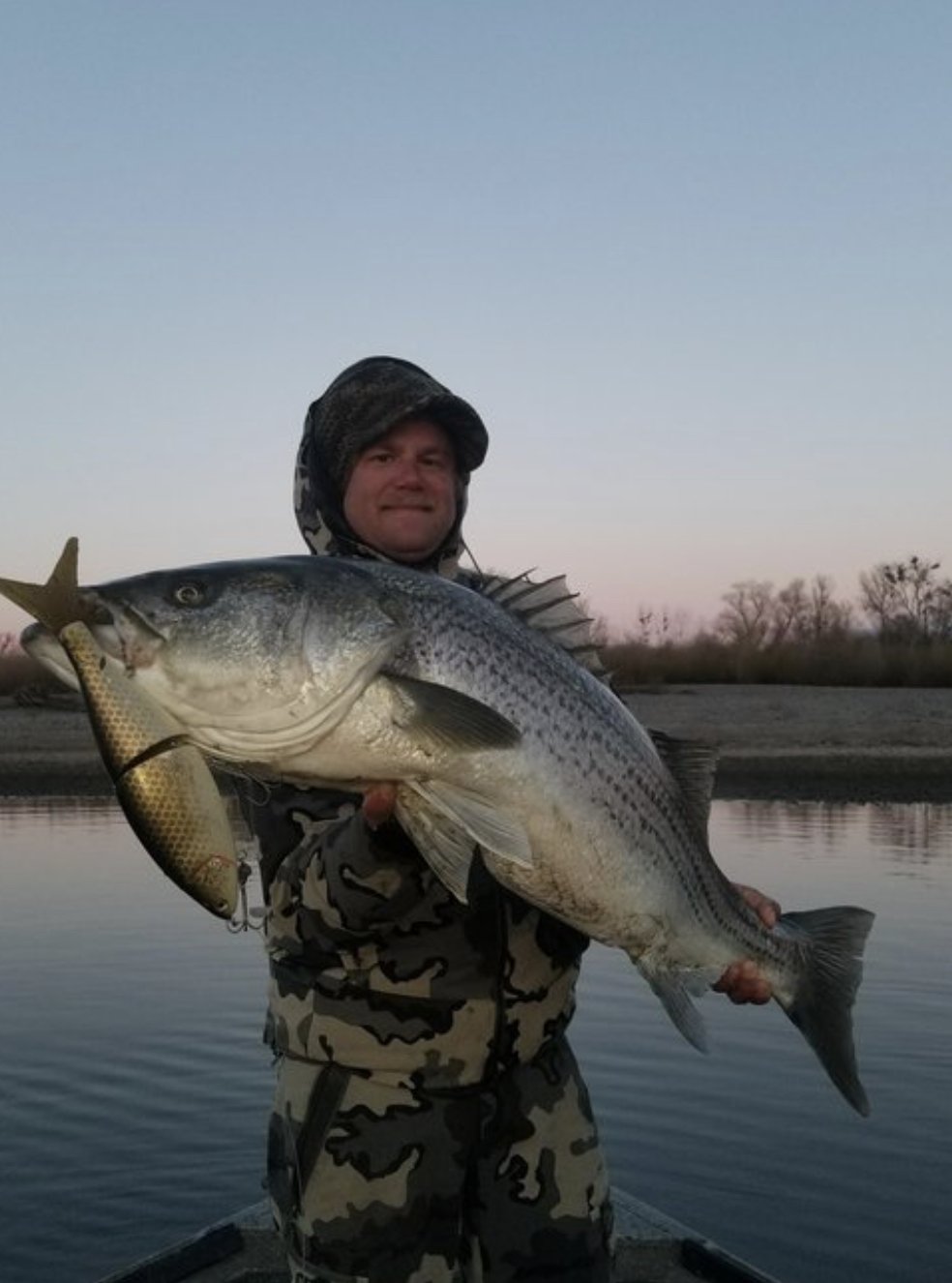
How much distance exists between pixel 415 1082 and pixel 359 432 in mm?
1946

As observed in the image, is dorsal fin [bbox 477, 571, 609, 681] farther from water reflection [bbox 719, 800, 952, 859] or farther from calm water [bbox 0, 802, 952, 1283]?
water reflection [bbox 719, 800, 952, 859]

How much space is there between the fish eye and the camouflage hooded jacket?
713 mm

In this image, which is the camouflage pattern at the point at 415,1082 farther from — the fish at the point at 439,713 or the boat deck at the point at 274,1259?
the boat deck at the point at 274,1259

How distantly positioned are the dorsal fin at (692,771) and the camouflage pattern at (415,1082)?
1.69 feet

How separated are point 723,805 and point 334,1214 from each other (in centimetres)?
1940

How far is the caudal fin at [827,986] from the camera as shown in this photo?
14.0 feet

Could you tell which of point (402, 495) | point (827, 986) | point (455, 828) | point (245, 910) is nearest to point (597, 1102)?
point (827, 986)

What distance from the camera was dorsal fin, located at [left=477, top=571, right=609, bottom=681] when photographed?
12.6 ft

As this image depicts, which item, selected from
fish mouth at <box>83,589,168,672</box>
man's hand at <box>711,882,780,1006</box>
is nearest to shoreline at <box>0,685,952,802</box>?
man's hand at <box>711,882,780,1006</box>

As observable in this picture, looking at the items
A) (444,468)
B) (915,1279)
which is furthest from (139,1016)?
(444,468)

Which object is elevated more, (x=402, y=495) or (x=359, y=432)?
(x=359, y=432)

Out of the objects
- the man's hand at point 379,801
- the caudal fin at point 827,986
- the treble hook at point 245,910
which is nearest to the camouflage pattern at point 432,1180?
the treble hook at point 245,910

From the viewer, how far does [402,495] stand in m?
4.55

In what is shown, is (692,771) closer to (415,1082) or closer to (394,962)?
(394,962)
